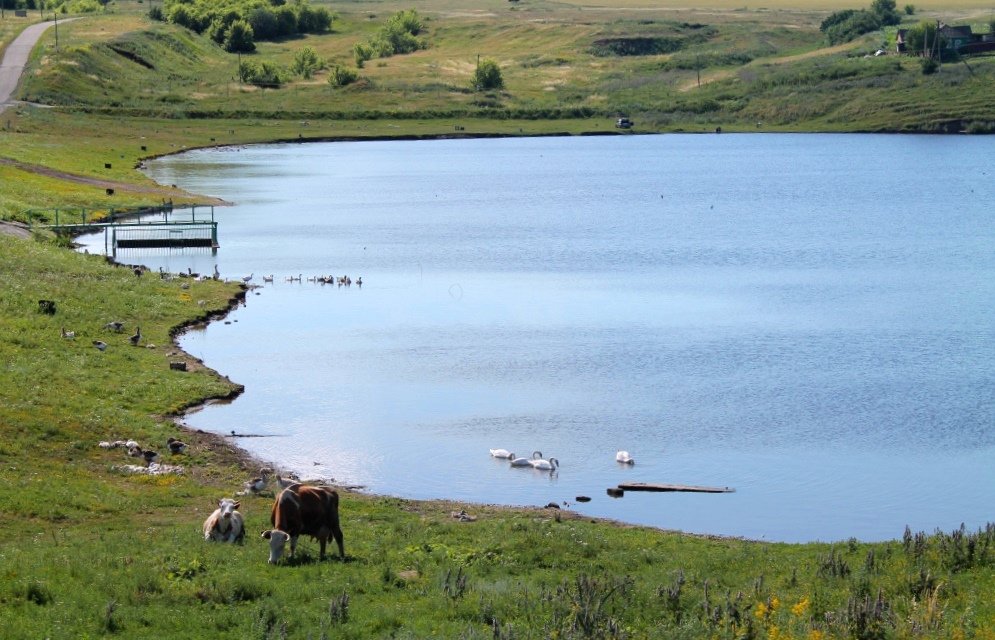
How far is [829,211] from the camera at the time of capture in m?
105

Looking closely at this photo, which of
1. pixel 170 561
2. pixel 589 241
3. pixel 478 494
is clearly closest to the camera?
pixel 170 561

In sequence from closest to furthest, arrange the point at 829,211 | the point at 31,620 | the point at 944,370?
1. the point at 31,620
2. the point at 944,370
3. the point at 829,211

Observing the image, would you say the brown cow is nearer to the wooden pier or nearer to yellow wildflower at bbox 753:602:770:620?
yellow wildflower at bbox 753:602:770:620

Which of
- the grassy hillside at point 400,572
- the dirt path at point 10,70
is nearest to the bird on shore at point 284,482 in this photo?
the grassy hillside at point 400,572

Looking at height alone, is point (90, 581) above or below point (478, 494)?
above

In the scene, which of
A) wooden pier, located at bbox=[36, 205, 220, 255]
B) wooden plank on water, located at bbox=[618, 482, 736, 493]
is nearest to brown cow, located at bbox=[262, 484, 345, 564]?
wooden plank on water, located at bbox=[618, 482, 736, 493]

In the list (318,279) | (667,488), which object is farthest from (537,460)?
(318,279)

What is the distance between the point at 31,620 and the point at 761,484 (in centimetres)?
2086

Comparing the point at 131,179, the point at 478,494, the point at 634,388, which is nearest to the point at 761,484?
the point at 478,494

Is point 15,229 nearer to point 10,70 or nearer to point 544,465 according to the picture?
point 544,465

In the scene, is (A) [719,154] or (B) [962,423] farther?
(A) [719,154]

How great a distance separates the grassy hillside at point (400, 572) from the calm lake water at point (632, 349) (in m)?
4.77

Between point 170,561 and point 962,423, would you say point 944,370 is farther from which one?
point 170,561

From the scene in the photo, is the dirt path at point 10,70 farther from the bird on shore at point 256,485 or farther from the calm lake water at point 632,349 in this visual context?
the bird on shore at point 256,485
